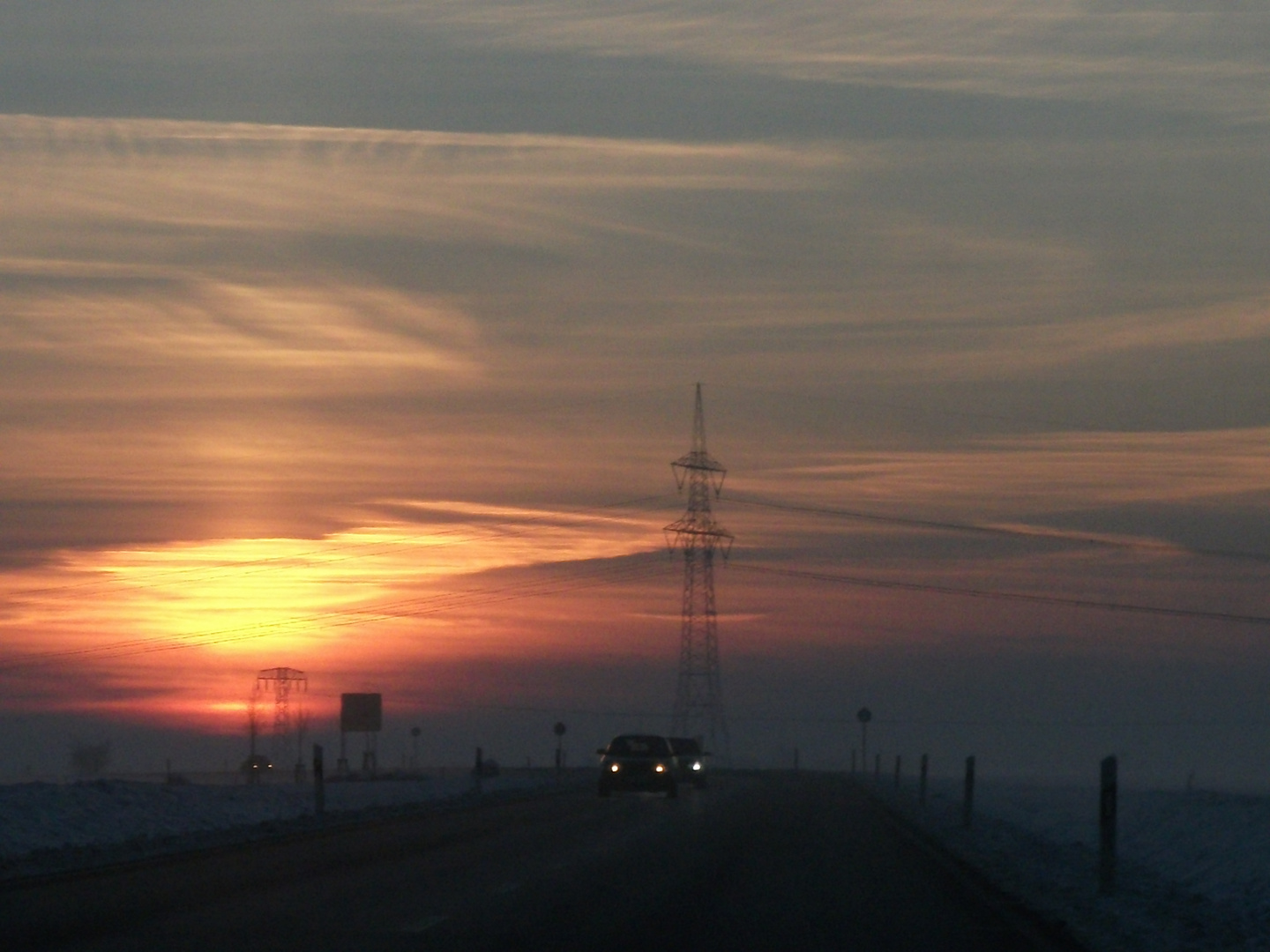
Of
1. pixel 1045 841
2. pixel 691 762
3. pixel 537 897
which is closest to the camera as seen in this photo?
pixel 537 897

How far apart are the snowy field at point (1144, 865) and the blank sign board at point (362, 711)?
67.4 feet

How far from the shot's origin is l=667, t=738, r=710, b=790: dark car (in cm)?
6512

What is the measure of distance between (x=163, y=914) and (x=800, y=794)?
128 feet

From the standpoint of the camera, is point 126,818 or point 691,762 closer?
point 126,818

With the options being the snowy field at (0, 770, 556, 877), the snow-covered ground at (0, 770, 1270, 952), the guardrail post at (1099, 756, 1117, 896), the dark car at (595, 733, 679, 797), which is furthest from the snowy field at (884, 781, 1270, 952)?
the snowy field at (0, 770, 556, 877)

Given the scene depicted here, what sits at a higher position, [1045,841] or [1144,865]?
[1045,841]

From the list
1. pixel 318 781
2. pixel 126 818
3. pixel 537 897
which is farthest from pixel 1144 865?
pixel 126 818

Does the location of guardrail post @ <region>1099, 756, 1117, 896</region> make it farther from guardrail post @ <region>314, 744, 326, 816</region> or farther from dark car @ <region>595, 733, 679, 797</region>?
dark car @ <region>595, 733, 679, 797</region>

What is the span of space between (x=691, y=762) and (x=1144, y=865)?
31265 millimetres

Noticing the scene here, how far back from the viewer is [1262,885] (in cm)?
2558

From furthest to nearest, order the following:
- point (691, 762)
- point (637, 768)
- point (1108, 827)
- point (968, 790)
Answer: point (691, 762) → point (637, 768) → point (968, 790) → point (1108, 827)

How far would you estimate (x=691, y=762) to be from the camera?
65.6 meters

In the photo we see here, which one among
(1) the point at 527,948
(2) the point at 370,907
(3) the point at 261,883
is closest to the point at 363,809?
(3) the point at 261,883

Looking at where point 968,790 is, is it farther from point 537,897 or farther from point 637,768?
point 537,897
